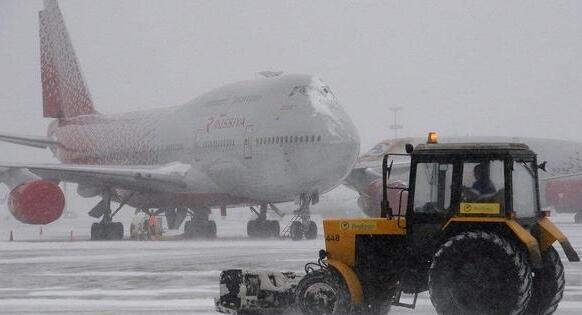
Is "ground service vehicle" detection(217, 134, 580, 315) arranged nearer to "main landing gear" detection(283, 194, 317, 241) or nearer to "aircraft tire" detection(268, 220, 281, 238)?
"main landing gear" detection(283, 194, 317, 241)

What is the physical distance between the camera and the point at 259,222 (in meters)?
39.7

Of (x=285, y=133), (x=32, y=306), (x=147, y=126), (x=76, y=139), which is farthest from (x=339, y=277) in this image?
(x=76, y=139)

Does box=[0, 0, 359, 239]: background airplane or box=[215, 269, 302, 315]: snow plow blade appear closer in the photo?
box=[215, 269, 302, 315]: snow plow blade

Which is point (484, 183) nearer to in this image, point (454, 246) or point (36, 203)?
point (454, 246)

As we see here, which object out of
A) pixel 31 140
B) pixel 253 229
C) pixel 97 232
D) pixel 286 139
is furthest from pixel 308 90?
pixel 31 140

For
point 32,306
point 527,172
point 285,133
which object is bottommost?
point 32,306

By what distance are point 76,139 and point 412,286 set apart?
38335 millimetres

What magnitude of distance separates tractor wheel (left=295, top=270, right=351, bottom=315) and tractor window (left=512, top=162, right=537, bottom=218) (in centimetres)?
213

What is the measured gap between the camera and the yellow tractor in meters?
10.3

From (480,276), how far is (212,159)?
28542 mm

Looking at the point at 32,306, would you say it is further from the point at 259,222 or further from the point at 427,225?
the point at 259,222

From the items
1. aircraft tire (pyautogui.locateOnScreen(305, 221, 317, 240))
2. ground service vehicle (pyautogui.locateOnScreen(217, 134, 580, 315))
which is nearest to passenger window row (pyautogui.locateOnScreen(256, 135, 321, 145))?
aircraft tire (pyautogui.locateOnScreen(305, 221, 317, 240))

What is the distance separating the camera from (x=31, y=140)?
44.8 meters

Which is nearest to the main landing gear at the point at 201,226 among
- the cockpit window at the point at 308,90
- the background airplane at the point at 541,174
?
the background airplane at the point at 541,174
